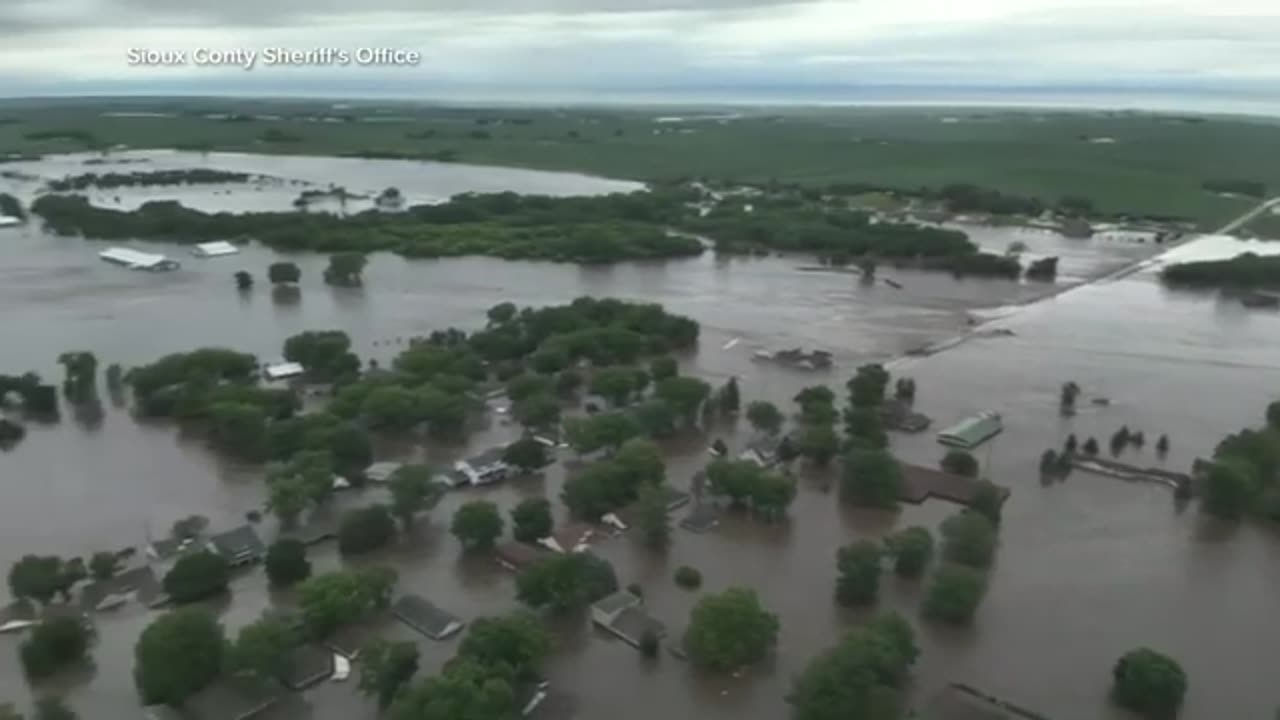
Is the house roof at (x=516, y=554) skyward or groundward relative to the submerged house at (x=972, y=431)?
groundward

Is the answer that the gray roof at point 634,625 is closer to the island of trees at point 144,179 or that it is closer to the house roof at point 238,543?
the house roof at point 238,543

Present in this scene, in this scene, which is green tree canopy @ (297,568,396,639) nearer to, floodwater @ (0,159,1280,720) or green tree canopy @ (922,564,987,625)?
floodwater @ (0,159,1280,720)

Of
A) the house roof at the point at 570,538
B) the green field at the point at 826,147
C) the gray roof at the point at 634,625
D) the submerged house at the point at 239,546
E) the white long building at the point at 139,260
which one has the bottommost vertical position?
the gray roof at the point at 634,625

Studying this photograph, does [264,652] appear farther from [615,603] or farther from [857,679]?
[857,679]

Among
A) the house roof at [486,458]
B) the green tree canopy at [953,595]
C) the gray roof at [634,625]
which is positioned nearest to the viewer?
the gray roof at [634,625]

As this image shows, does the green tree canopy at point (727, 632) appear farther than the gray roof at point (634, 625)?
No

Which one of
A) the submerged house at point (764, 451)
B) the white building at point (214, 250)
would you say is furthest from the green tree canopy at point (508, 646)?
the white building at point (214, 250)

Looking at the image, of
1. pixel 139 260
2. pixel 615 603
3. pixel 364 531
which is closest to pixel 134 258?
pixel 139 260
